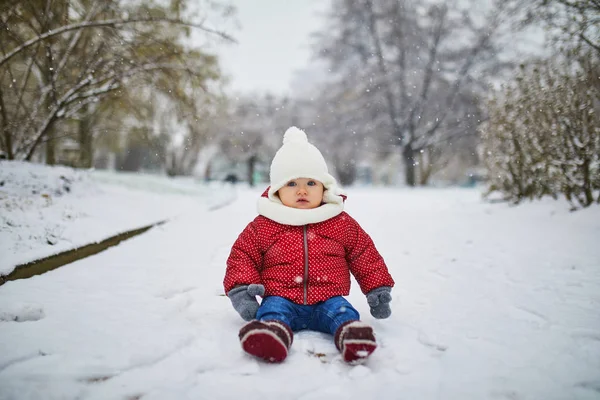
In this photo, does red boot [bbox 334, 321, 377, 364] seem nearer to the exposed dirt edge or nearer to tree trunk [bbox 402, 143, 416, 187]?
the exposed dirt edge

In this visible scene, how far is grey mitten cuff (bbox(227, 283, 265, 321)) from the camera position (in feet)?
5.96

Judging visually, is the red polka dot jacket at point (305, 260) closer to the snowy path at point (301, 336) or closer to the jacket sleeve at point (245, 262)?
the jacket sleeve at point (245, 262)

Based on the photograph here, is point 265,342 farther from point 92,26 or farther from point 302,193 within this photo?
point 92,26

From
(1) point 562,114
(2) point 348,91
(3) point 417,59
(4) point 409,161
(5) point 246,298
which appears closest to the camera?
(5) point 246,298

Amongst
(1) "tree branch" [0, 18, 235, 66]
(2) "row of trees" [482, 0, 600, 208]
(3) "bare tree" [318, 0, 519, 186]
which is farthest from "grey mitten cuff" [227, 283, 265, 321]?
(3) "bare tree" [318, 0, 519, 186]

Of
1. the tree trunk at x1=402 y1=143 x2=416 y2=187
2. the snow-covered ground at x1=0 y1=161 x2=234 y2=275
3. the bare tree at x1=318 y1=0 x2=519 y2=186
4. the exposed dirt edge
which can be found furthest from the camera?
the tree trunk at x1=402 y1=143 x2=416 y2=187

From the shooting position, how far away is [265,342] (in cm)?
151

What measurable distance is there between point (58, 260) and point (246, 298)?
7.06ft

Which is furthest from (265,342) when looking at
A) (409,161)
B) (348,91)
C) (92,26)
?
(409,161)

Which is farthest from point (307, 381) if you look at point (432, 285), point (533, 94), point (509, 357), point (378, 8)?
point (378, 8)

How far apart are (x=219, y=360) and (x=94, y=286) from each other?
60.3 inches

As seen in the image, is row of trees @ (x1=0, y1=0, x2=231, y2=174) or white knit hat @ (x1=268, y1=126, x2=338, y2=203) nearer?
white knit hat @ (x1=268, y1=126, x2=338, y2=203)

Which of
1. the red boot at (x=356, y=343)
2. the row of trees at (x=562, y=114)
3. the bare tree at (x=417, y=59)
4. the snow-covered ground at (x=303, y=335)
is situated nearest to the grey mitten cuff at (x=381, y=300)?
the snow-covered ground at (x=303, y=335)

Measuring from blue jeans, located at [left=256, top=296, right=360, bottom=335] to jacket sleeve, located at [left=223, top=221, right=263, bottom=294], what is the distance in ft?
0.56
